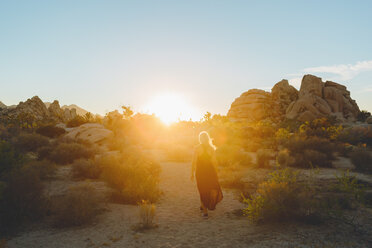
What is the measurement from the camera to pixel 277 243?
4.41 meters

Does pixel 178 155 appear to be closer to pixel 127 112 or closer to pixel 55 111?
pixel 127 112

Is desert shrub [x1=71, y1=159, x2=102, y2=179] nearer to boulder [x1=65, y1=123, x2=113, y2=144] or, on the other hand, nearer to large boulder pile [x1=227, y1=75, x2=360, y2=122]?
boulder [x1=65, y1=123, x2=113, y2=144]

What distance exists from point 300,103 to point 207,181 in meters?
51.8

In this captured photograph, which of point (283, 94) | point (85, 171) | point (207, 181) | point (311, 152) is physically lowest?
point (85, 171)

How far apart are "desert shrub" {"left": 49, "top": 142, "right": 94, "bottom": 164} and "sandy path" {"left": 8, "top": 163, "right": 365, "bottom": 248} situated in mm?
7463

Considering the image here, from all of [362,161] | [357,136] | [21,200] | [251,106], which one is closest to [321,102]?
[251,106]

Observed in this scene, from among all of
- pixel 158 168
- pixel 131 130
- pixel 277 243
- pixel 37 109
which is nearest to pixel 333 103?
pixel 131 130

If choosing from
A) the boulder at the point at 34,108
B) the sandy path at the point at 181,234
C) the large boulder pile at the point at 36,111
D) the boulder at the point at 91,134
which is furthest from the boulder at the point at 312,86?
the boulder at the point at 34,108

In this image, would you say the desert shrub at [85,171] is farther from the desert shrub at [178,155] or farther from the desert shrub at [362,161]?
the desert shrub at [362,161]

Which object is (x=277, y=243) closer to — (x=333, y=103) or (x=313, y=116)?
(x=313, y=116)

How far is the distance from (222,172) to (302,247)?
7.78m

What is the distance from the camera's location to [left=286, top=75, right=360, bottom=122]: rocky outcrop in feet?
167

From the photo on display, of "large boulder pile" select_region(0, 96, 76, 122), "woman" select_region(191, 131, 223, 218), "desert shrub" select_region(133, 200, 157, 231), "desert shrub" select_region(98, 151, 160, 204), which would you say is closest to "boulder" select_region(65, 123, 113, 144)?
"desert shrub" select_region(98, 151, 160, 204)

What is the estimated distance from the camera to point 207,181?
22.7 ft
